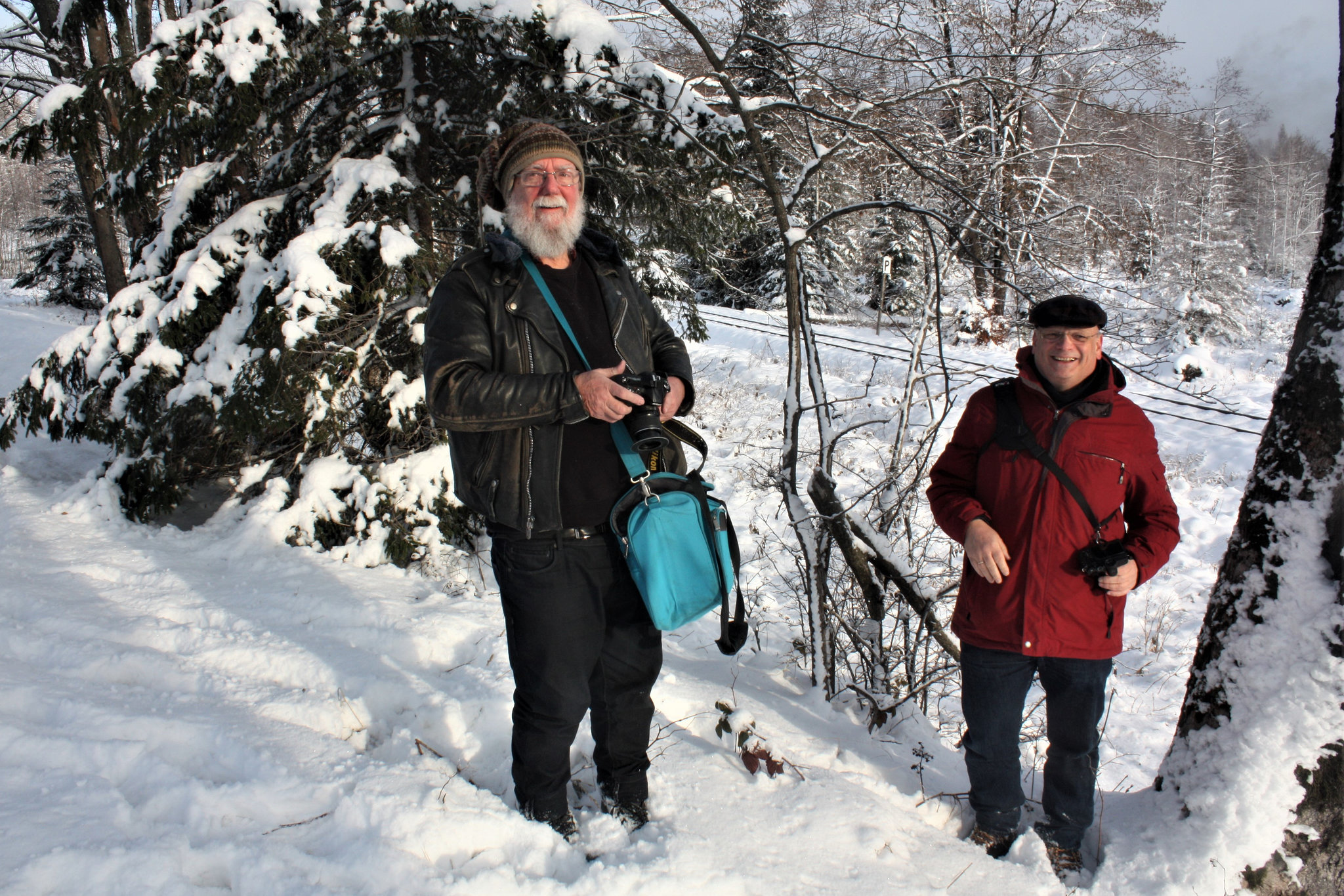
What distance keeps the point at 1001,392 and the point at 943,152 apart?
1.39 metres

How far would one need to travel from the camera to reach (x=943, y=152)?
10.6 feet

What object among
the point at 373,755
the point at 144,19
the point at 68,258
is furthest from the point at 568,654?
the point at 68,258

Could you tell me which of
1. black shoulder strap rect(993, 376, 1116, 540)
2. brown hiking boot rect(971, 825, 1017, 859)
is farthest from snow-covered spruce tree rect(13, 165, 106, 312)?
brown hiking boot rect(971, 825, 1017, 859)

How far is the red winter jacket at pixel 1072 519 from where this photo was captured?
222 cm

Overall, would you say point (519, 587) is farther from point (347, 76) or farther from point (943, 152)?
point (347, 76)

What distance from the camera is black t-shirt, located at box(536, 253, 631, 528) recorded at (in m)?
2.10

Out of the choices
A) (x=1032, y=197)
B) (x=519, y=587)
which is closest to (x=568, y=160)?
(x=519, y=587)

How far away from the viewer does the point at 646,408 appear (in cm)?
199

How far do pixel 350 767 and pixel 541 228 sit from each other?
5.67 ft

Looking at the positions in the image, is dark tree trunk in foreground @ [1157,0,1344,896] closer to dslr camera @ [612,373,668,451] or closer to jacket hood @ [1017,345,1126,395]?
jacket hood @ [1017,345,1126,395]

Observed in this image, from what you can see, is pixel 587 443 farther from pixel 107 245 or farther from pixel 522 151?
pixel 107 245

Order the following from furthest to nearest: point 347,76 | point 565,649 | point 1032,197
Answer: point 347,76 → point 1032,197 → point 565,649

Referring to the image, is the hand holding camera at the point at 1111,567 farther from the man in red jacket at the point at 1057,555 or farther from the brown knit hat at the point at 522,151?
the brown knit hat at the point at 522,151

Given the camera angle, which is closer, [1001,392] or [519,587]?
[519,587]
